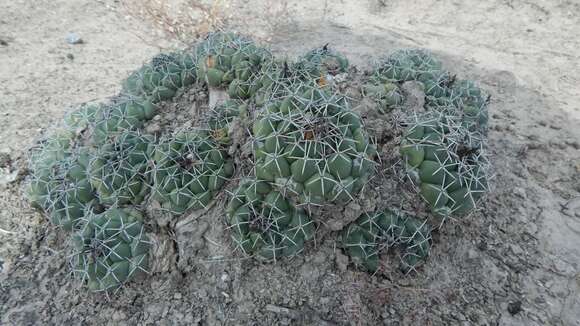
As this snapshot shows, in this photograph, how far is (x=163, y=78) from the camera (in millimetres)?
3604

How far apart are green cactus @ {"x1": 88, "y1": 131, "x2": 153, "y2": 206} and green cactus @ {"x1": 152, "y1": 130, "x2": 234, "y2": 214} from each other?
18cm

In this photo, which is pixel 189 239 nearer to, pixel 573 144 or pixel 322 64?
pixel 322 64

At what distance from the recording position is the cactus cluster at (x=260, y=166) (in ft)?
8.07

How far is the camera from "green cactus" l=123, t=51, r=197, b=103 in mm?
3578

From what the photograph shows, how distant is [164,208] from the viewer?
289 centimetres

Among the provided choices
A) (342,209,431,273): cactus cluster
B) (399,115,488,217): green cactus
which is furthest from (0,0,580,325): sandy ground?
(399,115,488,217): green cactus

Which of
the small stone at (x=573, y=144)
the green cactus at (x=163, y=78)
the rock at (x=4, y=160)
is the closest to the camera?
the green cactus at (x=163, y=78)

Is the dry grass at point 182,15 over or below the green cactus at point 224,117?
below

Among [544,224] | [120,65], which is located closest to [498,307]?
[544,224]

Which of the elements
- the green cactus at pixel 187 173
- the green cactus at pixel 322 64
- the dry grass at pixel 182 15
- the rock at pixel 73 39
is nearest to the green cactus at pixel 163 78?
the green cactus at pixel 187 173

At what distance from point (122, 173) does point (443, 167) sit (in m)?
2.23

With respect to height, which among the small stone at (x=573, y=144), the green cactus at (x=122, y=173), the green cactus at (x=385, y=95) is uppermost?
the green cactus at (x=385, y=95)

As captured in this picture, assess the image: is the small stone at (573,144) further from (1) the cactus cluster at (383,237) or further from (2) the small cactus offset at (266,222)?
(2) the small cactus offset at (266,222)

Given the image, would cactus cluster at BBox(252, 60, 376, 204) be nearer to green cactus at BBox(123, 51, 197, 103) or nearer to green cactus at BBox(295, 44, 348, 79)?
green cactus at BBox(295, 44, 348, 79)
